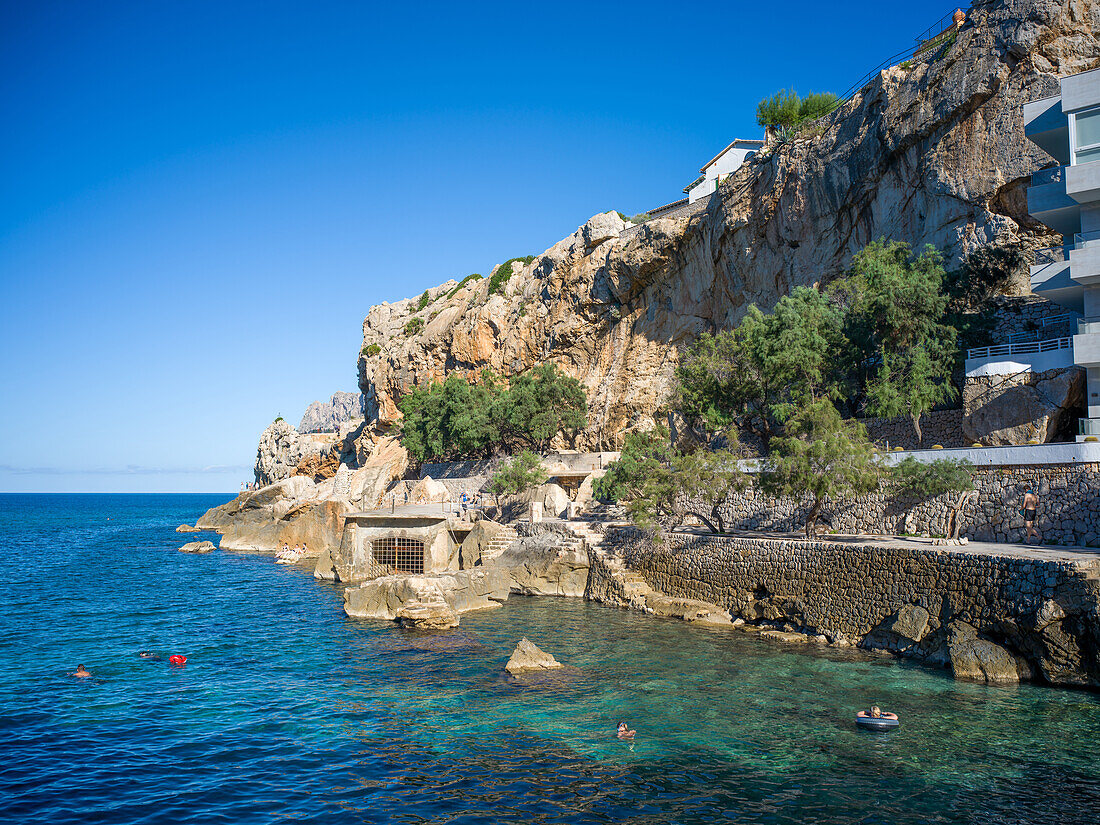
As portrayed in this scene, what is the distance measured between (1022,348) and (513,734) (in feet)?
86.2

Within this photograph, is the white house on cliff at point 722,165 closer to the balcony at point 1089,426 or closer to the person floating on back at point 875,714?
the balcony at point 1089,426

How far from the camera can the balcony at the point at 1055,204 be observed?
2809 cm

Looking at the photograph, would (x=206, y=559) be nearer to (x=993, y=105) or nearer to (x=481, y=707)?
(x=481, y=707)

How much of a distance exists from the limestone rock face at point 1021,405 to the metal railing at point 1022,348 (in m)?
1.30

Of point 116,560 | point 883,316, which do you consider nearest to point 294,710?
point 883,316

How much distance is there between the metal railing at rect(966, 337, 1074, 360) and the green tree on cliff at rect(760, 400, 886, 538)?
7.66 meters

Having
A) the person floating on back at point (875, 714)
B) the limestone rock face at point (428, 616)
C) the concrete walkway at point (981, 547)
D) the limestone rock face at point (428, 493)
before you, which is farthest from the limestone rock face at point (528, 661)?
the limestone rock face at point (428, 493)

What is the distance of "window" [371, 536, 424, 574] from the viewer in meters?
36.8

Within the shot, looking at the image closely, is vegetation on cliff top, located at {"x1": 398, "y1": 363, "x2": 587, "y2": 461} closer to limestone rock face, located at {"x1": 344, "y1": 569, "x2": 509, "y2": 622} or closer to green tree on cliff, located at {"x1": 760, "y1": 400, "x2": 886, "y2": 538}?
limestone rock face, located at {"x1": 344, "y1": 569, "x2": 509, "y2": 622}

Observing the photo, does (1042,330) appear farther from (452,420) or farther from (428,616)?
(452,420)

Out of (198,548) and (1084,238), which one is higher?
(1084,238)

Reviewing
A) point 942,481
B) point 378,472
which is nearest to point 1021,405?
point 942,481

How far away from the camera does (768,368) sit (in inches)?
1389

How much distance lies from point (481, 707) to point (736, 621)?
39.7ft
